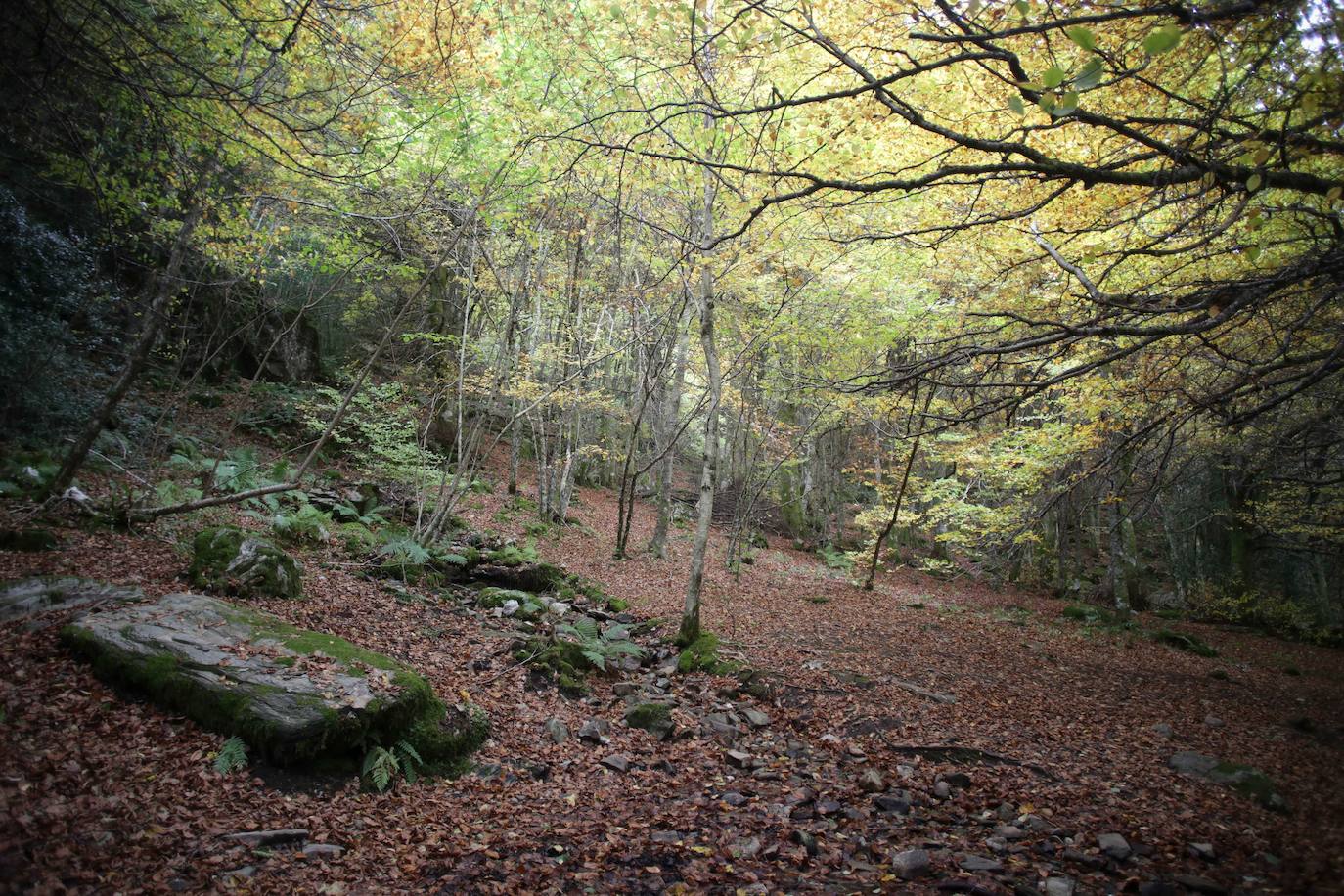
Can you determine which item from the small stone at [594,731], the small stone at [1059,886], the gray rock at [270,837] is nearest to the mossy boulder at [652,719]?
the small stone at [594,731]

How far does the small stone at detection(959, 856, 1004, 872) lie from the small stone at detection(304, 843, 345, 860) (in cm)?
370

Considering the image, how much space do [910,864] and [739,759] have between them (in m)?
2.02

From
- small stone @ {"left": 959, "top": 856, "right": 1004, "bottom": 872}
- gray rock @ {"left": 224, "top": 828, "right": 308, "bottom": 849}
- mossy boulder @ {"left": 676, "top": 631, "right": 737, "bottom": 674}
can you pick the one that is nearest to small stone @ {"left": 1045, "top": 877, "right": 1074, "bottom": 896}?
small stone @ {"left": 959, "top": 856, "right": 1004, "bottom": 872}

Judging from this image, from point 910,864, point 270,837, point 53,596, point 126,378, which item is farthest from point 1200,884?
point 126,378

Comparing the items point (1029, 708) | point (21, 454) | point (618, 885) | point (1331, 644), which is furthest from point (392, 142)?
point (1331, 644)

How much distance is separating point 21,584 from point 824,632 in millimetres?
9960

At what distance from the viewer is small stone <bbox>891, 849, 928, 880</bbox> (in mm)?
3527

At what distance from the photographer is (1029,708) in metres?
7.06

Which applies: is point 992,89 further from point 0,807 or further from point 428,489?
point 428,489

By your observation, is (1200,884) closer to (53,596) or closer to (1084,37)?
(1084,37)

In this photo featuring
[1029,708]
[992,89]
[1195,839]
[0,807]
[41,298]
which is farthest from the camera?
[41,298]

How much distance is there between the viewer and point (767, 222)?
8.30m

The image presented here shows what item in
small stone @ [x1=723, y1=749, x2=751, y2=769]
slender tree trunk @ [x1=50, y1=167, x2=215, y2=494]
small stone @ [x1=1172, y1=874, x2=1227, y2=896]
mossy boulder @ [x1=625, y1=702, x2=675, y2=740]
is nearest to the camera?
small stone @ [x1=1172, y1=874, x2=1227, y2=896]

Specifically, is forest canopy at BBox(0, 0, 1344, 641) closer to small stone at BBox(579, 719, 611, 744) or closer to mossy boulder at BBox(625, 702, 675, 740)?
mossy boulder at BBox(625, 702, 675, 740)
